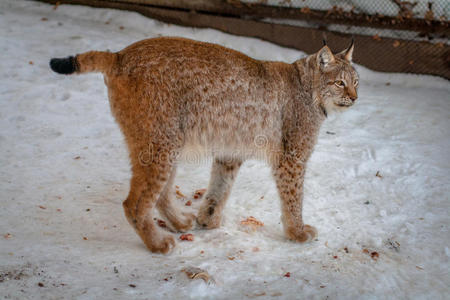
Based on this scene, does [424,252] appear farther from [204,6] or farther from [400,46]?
[204,6]

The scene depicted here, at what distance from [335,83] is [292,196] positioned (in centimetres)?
104

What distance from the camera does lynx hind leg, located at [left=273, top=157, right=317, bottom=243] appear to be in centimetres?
418

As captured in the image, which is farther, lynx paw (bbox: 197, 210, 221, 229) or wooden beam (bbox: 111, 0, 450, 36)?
wooden beam (bbox: 111, 0, 450, 36)

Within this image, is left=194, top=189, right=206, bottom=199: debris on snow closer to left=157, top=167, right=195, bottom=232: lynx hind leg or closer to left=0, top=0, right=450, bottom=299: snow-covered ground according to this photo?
left=0, top=0, right=450, bottom=299: snow-covered ground

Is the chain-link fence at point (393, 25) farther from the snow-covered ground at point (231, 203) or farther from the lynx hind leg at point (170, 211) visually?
the lynx hind leg at point (170, 211)

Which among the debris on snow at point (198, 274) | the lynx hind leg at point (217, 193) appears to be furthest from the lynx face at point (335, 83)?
the debris on snow at point (198, 274)

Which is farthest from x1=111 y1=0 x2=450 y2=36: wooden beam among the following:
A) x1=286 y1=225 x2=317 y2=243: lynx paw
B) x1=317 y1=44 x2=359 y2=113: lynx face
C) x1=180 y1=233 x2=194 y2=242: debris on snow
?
x1=180 y1=233 x2=194 y2=242: debris on snow

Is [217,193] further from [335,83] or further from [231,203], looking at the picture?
[335,83]

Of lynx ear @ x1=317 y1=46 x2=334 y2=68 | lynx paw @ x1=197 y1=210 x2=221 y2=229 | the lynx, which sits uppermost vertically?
lynx ear @ x1=317 y1=46 x2=334 y2=68

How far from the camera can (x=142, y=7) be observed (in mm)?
8180

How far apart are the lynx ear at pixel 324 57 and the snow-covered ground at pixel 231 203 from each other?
4.29 ft

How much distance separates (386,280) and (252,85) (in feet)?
5.92

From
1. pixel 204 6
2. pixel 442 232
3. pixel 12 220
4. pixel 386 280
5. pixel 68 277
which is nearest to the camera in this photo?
pixel 68 277

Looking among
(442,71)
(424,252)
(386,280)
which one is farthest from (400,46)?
(386,280)
